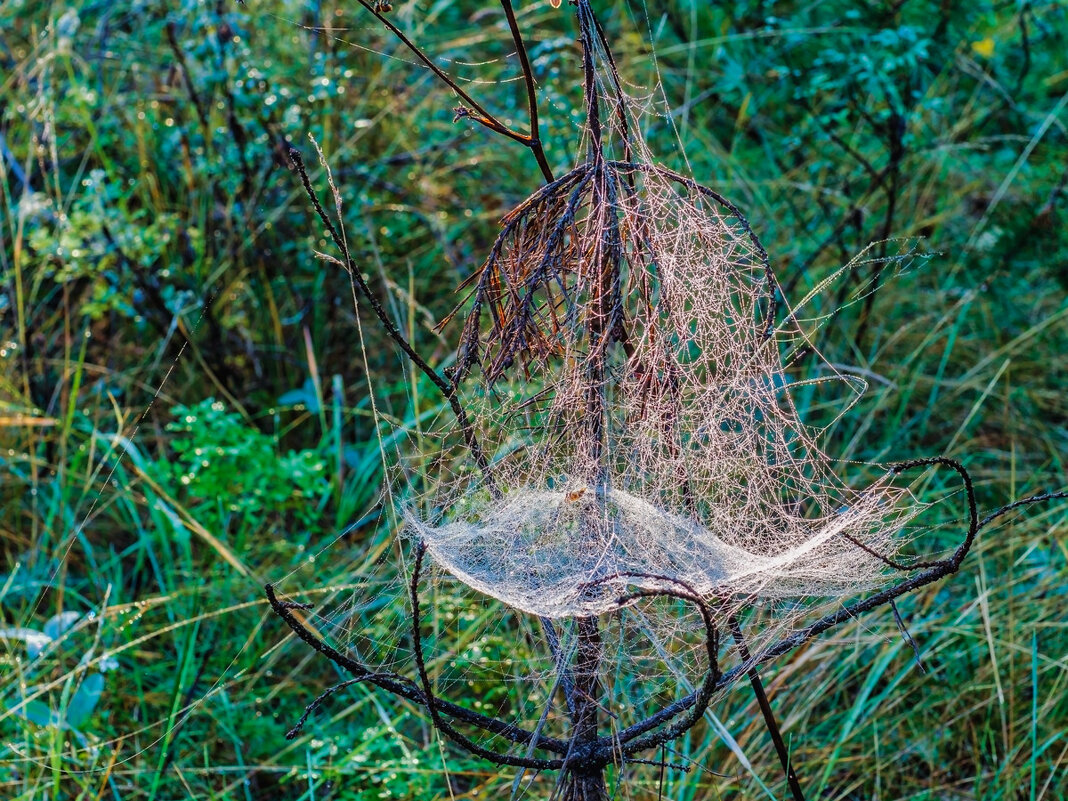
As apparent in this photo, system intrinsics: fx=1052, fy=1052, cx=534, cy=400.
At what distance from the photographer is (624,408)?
1.28 metres

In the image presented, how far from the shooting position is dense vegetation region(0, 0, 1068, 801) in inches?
88.4

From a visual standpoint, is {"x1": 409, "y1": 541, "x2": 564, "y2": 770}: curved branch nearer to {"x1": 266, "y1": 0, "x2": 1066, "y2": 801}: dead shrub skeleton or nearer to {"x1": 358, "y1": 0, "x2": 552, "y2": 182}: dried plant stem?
{"x1": 266, "y1": 0, "x2": 1066, "y2": 801}: dead shrub skeleton

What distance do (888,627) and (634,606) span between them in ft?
4.31

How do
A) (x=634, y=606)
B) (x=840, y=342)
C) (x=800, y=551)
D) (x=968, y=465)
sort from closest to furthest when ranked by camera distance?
(x=800, y=551) → (x=634, y=606) → (x=968, y=465) → (x=840, y=342)

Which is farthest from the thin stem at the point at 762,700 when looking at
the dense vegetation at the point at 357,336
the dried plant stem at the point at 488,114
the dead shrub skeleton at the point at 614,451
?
the dried plant stem at the point at 488,114

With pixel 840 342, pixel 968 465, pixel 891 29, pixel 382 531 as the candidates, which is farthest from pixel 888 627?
pixel 891 29

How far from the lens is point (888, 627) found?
2.41m

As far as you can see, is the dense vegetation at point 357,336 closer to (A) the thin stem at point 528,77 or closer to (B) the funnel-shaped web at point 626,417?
(B) the funnel-shaped web at point 626,417

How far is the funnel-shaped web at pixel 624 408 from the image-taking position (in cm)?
119

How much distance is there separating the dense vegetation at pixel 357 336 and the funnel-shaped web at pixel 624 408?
2.70 ft

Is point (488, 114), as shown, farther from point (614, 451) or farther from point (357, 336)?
point (357, 336)

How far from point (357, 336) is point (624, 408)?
7.27 ft

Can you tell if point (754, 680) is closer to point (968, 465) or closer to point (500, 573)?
point (500, 573)

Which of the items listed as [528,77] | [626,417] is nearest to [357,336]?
[626,417]
